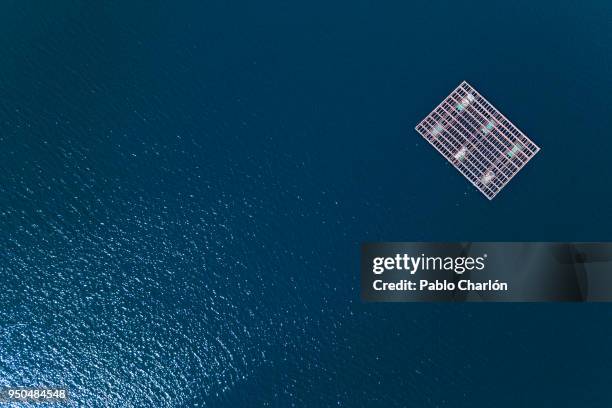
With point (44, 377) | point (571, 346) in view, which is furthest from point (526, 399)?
point (44, 377)

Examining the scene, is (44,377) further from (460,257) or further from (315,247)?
(460,257)

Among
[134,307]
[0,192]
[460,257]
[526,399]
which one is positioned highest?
[0,192]

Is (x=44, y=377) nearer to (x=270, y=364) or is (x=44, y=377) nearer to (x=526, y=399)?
(x=270, y=364)

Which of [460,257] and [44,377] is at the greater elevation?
[460,257]

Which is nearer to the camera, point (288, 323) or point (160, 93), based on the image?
point (288, 323)

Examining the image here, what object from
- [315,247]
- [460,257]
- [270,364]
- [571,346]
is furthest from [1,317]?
[571,346]

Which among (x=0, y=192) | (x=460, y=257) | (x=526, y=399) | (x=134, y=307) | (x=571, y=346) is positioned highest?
(x=0, y=192)
